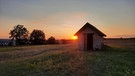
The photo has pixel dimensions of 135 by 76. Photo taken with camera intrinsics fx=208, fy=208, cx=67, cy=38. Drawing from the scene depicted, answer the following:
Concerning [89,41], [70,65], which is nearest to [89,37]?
[89,41]

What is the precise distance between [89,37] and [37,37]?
56.0m

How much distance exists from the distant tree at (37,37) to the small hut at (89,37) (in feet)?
179

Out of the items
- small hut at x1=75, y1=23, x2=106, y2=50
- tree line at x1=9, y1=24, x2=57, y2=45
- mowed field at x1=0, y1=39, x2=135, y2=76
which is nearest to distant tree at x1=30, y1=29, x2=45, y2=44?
tree line at x1=9, y1=24, x2=57, y2=45

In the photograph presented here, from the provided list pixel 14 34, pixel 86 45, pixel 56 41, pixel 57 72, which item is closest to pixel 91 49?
pixel 86 45

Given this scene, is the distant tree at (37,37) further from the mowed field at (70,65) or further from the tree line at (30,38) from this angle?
Result: the mowed field at (70,65)

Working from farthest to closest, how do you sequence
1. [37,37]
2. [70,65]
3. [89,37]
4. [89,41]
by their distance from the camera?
[37,37]
[89,37]
[89,41]
[70,65]

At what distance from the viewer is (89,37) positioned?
37688 millimetres

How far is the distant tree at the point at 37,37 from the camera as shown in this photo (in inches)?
3580

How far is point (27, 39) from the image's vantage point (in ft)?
308

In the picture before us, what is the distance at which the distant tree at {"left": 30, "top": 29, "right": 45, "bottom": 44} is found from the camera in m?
90.9

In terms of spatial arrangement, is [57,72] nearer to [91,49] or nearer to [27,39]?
[91,49]

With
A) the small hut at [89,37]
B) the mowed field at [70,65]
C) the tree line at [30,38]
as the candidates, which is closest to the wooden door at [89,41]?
the small hut at [89,37]

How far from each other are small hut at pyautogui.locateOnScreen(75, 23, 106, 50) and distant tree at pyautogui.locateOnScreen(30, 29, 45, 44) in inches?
2151

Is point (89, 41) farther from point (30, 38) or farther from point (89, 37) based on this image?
point (30, 38)
